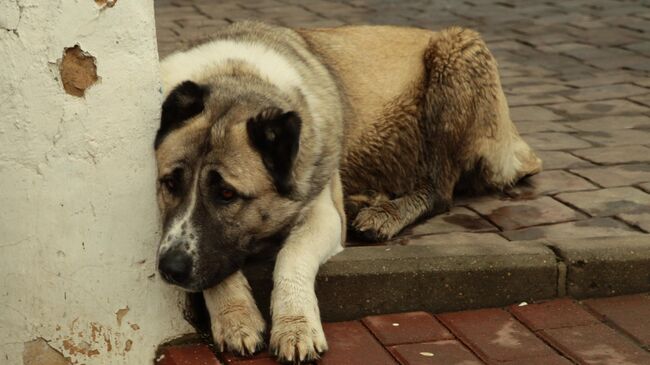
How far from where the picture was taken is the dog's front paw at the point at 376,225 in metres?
5.84

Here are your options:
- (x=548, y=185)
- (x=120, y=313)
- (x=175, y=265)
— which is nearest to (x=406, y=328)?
(x=175, y=265)

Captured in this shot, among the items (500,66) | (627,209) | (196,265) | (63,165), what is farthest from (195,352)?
(500,66)

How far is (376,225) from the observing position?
5.88 meters

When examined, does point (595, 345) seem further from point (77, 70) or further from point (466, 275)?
point (77, 70)

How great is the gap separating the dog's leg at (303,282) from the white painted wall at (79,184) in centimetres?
48

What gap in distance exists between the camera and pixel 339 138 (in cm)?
562

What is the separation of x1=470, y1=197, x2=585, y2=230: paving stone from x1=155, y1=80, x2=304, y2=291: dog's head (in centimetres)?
160

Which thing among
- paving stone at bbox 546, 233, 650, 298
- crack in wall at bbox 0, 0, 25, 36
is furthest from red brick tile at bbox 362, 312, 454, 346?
crack in wall at bbox 0, 0, 25, 36

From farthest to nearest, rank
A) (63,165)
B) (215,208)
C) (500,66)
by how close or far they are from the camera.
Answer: (500,66) → (215,208) → (63,165)

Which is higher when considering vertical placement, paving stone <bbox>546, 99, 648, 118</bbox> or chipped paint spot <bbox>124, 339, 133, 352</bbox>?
paving stone <bbox>546, 99, 648, 118</bbox>

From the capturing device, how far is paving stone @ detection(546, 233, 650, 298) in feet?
17.0

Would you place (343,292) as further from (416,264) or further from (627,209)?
(627,209)

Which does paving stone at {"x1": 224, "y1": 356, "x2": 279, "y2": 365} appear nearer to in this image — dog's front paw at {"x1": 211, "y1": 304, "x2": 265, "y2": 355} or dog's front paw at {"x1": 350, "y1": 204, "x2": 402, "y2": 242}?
dog's front paw at {"x1": 211, "y1": 304, "x2": 265, "y2": 355}

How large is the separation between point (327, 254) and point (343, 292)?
0.19 metres
